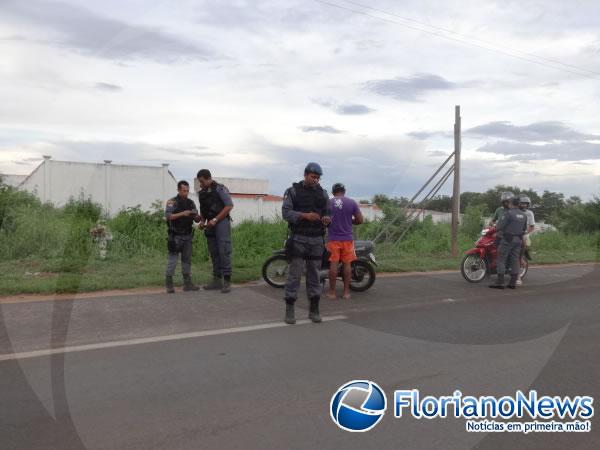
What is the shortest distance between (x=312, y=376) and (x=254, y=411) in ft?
2.94

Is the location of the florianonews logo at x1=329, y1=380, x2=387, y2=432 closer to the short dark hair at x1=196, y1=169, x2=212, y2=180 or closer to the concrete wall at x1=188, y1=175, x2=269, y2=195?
the short dark hair at x1=196, y1=169, x2=212, y2=180

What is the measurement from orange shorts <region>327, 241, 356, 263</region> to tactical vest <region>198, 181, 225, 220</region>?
177 cm

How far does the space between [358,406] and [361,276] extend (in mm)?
4974

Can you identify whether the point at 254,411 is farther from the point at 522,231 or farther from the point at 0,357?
the point at 522,231

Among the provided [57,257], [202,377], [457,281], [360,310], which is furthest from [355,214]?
[57,257]

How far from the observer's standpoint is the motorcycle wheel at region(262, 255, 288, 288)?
937cm

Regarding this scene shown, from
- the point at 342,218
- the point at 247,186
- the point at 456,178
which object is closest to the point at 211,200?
the point at 342,218

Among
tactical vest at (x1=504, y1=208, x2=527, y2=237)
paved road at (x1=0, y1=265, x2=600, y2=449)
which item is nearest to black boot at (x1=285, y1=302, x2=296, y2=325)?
paved road at (x1=0, y1=265, x2=600, y2=449)

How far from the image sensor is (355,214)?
28.0 feet

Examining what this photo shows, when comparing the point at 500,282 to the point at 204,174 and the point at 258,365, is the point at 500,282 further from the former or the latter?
the point at 258,365

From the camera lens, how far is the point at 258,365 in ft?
17.1

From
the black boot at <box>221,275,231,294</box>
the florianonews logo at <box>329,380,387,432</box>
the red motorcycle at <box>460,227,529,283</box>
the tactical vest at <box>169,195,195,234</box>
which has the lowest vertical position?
the florianonews logo at <box>329,380,387,432</box>

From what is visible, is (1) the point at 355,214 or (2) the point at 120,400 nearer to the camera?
(2) the point at 120,400

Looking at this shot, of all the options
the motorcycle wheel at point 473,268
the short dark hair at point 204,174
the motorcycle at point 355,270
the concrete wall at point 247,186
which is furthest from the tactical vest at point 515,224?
the concrete wall at point 247,186
